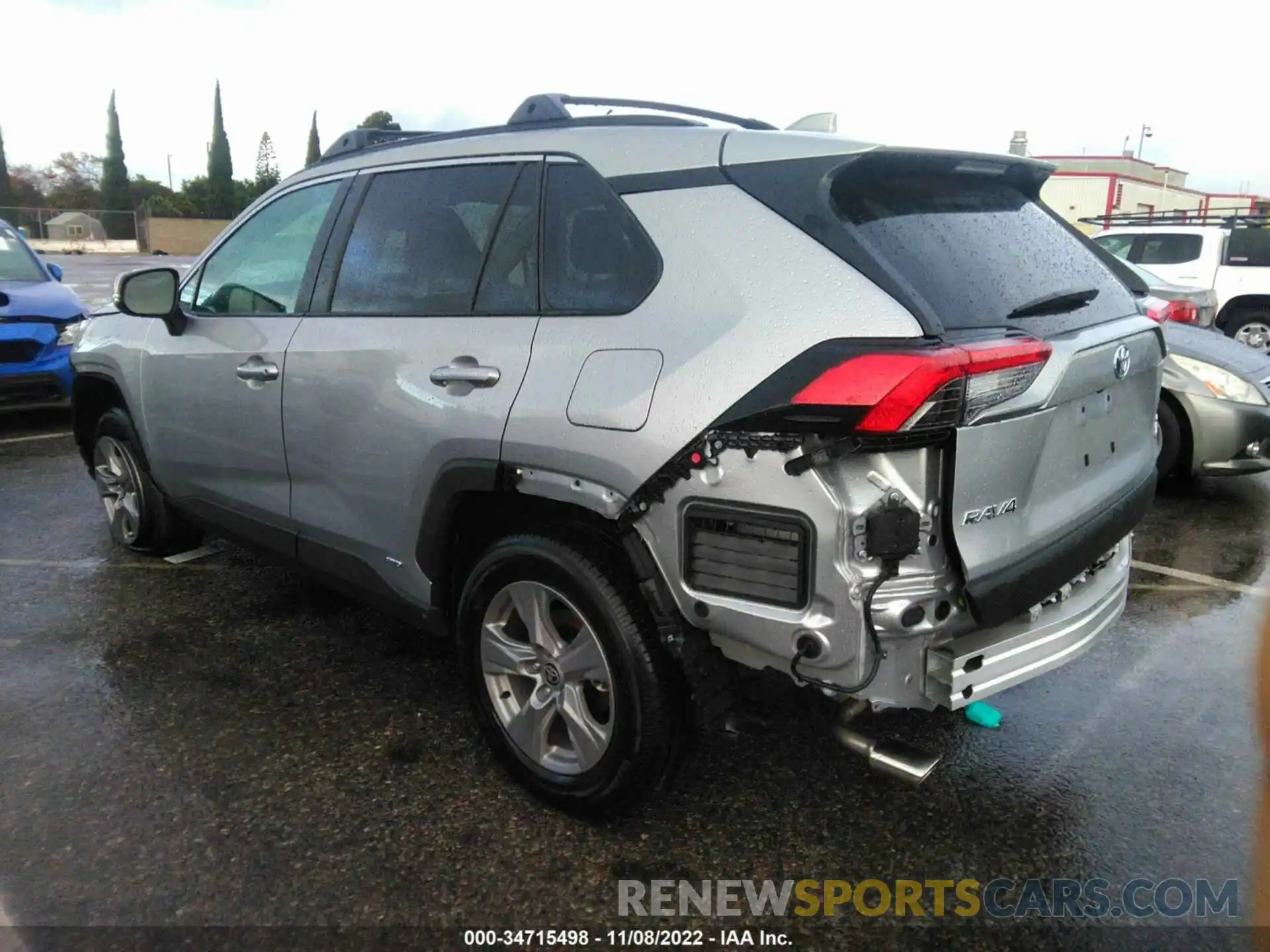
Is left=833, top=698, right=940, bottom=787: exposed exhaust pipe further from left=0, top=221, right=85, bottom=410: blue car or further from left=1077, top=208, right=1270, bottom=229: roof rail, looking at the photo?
left=1077, top=208, right=1270, bottom=229: roof rail

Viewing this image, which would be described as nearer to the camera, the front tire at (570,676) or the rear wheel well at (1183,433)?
the front tire at (570,676)

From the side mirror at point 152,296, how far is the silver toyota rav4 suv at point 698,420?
82 centimetres

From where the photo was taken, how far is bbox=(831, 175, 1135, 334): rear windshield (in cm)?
222

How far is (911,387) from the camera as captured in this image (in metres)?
1.96

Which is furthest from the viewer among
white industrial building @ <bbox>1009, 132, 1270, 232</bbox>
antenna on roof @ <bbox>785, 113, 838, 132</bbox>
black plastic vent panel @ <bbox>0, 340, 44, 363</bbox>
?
white industrial building @ <bbox>1009, 132, 1270, 232</bbox>

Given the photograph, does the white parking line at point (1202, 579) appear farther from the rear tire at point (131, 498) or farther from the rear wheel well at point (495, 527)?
the rear tire at point (131, 498)

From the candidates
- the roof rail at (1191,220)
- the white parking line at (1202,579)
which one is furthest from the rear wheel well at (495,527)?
the roof rail at (1191,220)

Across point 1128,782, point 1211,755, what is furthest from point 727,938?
point 1211,755

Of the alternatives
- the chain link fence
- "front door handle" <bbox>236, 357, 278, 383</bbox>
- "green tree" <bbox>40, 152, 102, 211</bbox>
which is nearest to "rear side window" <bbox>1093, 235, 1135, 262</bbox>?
"front door handle" <bbox>236, 357, 278, 383</bbox>

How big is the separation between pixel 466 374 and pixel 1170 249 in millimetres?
12232

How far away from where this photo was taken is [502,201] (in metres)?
2.84

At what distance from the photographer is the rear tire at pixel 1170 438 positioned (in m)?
5.85

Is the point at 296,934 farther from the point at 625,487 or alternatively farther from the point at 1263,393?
the point at 1263,393

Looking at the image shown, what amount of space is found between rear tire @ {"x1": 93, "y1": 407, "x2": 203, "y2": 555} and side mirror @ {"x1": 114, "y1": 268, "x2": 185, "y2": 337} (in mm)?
752
